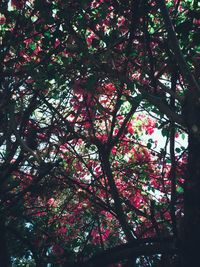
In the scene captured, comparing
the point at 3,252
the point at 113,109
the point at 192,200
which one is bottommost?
the point at 192,200

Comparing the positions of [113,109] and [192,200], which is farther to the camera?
[113,109]

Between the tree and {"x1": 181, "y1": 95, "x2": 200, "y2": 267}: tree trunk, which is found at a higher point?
the tree

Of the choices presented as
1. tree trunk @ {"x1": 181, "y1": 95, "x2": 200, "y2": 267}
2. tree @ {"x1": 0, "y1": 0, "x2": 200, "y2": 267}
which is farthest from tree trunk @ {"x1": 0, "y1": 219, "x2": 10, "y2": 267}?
tree trunk @ {"x1": 181, "y1": 95, "x2": 200, "y2": 267}

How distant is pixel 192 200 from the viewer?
2666 millimetres

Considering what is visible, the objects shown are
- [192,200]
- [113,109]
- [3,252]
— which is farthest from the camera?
[113,109]

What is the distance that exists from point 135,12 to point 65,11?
980mm

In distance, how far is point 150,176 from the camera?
7.04 metres

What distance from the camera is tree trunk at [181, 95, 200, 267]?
260 cm

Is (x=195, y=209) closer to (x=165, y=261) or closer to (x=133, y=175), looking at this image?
(x=165, y=261)

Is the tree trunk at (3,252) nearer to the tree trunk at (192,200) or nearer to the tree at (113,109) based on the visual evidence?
the tree at (113,109)

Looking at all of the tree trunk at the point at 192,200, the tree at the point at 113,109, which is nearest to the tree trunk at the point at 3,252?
the tree at the point at 113,109

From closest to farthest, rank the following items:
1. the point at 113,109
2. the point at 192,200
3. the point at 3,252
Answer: the point at 192,200
the point at 3,252
the point at 113,109

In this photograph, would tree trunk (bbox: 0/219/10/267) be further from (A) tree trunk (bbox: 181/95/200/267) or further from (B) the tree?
(A) tree trunk (bbox: 181/95/200/267)

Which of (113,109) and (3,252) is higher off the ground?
(113,109)
